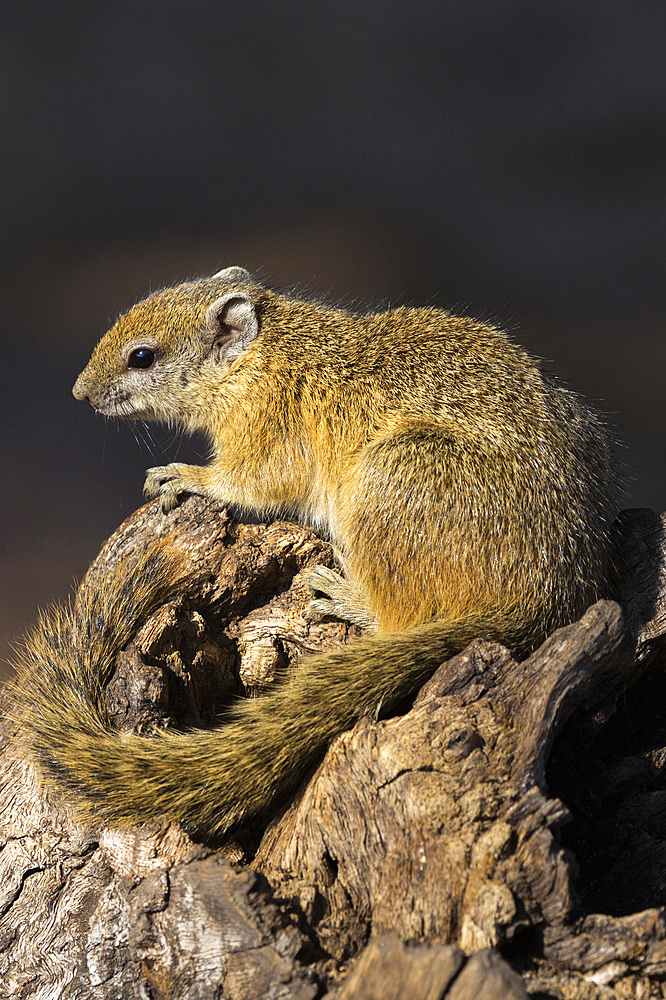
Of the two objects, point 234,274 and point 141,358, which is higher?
point 234,274

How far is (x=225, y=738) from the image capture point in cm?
172

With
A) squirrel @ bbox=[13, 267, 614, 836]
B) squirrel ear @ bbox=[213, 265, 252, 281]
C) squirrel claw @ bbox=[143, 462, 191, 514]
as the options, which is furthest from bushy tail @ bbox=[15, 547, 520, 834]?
squirrel ear @ bbox=[213, 265, 252, 281]

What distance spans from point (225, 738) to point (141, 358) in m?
1.36

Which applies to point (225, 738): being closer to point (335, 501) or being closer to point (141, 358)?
point (335, 501)

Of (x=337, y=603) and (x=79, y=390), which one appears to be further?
(x=79, y=390)

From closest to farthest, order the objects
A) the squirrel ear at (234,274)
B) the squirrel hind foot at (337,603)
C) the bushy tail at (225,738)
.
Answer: the bushy tail at (225,738)
the squirrel hind foot at (337,603)
the squirrel ear at (234,274)

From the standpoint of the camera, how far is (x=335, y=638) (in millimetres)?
2146

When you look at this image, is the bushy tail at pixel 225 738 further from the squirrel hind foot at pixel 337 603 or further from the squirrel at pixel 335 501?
the squirrel hind foot at pixel 337 603

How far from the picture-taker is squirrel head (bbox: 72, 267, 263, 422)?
8.52 feet

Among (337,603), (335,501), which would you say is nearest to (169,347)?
(335,501)

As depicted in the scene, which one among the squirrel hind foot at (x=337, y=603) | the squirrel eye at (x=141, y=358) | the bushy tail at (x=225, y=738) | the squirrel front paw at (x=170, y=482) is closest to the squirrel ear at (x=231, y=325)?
the squirrel eye at (x=141, y=358)

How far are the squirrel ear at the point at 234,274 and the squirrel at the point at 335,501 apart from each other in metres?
0.03

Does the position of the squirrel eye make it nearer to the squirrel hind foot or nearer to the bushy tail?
the squirrel hind foot

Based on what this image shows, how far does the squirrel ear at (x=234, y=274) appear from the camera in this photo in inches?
111
